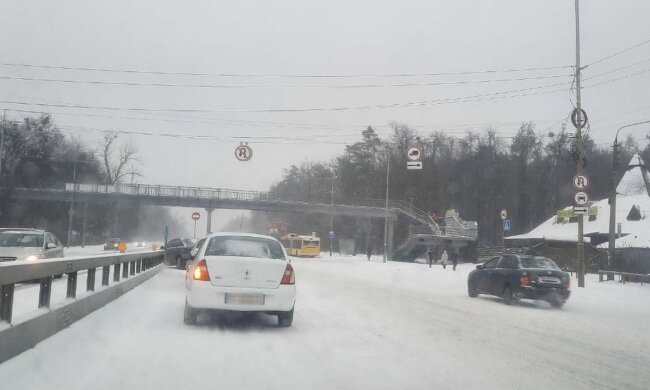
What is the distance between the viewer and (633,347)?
9562mm

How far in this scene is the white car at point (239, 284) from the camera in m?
9.42

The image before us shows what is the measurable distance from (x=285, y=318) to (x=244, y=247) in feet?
4.48

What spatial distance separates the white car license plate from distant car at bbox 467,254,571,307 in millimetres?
9285

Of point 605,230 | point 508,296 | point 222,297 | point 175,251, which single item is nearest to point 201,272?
point 222,297

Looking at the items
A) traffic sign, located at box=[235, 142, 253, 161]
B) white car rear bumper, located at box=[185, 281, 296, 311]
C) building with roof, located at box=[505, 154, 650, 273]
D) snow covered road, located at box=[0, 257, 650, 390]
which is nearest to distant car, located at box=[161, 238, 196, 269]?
traffic sign, located at box=[235, 142, 253, 161]

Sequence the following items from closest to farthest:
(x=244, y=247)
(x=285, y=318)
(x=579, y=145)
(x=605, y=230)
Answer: (x=285, y=318) < (x=244, y=247) < (x=579, y=145) < (x=605, y=230)

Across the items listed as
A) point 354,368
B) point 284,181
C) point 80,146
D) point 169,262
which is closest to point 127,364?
point 354,368

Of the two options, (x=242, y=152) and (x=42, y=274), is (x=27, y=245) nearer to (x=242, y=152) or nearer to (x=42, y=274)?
(x=242, y=152)

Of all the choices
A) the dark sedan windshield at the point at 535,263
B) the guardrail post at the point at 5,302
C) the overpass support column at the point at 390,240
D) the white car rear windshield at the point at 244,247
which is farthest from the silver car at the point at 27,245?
the overpass support column at the point at 390,240

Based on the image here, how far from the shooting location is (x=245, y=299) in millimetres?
9445

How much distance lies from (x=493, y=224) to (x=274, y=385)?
90.3 m

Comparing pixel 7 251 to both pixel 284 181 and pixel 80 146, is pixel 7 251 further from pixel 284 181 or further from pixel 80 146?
pixel 284 181

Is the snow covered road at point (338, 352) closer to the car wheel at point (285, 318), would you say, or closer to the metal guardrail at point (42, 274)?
the car wheel at point (285, 318)

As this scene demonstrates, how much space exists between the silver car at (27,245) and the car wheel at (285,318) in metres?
10.6
